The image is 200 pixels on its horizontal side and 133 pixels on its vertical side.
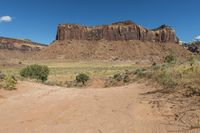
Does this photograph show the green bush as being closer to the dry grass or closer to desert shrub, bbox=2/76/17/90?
the dry grass

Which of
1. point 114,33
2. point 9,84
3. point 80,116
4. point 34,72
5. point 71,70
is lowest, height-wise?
point 80,116

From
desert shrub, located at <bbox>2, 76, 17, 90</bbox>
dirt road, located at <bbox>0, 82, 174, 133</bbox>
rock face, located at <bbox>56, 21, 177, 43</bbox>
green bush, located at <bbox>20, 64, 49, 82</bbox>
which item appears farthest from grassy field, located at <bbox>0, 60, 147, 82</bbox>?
rock face, located at <bbox>56, 21, 177, 43</bbox>

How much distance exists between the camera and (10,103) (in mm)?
7902

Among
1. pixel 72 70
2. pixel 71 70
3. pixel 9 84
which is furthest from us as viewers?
pixel 71 70

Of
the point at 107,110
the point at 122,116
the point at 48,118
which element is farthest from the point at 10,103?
the point at 122,116

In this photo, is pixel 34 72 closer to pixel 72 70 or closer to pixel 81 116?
pixel 81 116

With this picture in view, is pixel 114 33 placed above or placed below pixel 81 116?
above

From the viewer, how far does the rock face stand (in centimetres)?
15412

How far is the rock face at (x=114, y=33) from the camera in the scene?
154 m

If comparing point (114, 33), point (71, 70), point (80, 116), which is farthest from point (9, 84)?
point (114, 33)

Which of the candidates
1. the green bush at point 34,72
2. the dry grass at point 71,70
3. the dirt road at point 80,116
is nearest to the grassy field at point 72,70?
the dry grass at point 71,70

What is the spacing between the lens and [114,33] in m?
155

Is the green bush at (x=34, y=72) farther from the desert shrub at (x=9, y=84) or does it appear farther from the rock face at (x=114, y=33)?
the rock face at (x=114, y=33)

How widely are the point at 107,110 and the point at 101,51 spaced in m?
129
